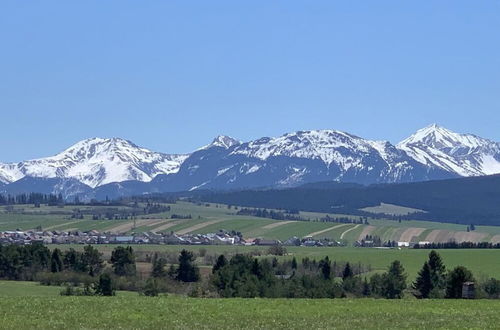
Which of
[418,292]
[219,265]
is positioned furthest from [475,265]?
[418,292]

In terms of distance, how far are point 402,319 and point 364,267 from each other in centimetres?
10022

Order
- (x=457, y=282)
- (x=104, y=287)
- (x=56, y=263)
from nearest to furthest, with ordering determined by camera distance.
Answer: (x=457, y=282) < (x=104, y=287) < (x=56, y=263)

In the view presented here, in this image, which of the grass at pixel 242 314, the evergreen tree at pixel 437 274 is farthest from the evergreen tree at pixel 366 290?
the grass at pixel 242 314

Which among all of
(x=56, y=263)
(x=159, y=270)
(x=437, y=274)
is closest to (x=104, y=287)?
(x=437, y=274)

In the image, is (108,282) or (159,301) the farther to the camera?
(108,282)

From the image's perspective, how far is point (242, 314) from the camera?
4816 centimetres

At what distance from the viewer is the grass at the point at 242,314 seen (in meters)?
43.4

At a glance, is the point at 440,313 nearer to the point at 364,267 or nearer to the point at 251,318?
the point at 251,318

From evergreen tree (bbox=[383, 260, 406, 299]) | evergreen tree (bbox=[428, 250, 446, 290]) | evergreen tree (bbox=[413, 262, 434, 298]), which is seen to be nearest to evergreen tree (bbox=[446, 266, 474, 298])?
evergreen tree (bbox=[413, 262, 434, 298])

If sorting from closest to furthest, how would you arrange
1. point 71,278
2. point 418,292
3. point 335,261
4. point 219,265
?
point 418,292
point 71,278
point 219,265
point 335,261

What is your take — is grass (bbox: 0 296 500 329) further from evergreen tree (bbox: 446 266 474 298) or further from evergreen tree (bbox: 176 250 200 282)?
evergreen tree (bbox: 176 250 200 282)

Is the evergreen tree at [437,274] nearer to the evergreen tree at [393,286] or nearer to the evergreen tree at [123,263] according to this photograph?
the evergreen tree at [393,286]

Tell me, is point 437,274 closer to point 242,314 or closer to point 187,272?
point 187,272

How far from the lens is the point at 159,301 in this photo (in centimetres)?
5522
